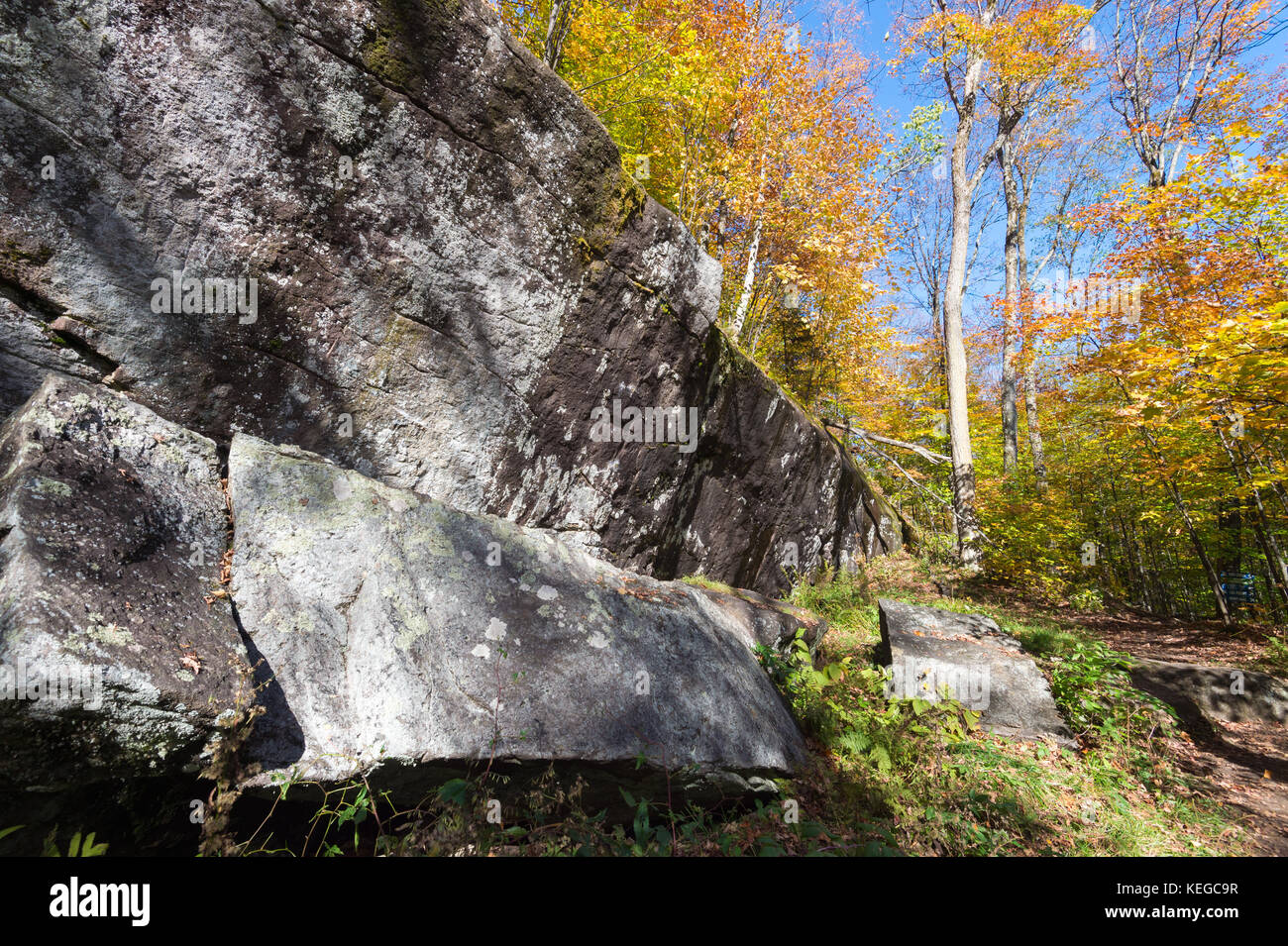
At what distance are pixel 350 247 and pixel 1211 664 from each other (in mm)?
12150

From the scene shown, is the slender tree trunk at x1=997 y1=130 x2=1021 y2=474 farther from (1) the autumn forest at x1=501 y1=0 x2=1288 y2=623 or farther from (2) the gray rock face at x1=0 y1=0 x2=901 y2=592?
(2) the gray rock face at x1=0 y1=0 x2=901 y2=592

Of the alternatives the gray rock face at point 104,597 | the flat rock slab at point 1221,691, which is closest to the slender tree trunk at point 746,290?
the flat rock slab at point 1221,691

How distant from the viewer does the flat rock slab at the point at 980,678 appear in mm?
5461

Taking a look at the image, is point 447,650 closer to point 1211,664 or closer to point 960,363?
point 1211,664

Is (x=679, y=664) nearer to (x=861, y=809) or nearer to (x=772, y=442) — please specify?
(x=861, y=809)

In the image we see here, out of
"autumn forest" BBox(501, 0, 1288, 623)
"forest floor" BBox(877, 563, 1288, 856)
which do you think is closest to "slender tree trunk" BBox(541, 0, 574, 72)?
"autumn forest" BBox(501, 0, 1288, 623)

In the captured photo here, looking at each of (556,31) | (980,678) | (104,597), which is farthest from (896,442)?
(104,597)

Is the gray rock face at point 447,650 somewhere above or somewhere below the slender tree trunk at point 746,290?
below

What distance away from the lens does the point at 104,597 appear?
2.45 metres

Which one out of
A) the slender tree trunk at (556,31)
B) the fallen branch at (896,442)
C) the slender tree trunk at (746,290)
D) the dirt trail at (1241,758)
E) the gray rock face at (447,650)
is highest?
the slender tree trunk at (556,31)

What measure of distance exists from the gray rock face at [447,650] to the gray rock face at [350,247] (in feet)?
2.42

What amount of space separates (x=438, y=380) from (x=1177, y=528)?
15964 mm

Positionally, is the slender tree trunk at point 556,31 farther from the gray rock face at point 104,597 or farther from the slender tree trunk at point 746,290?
the gray rock face at point 104,597

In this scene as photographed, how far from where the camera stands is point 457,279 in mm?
4422
